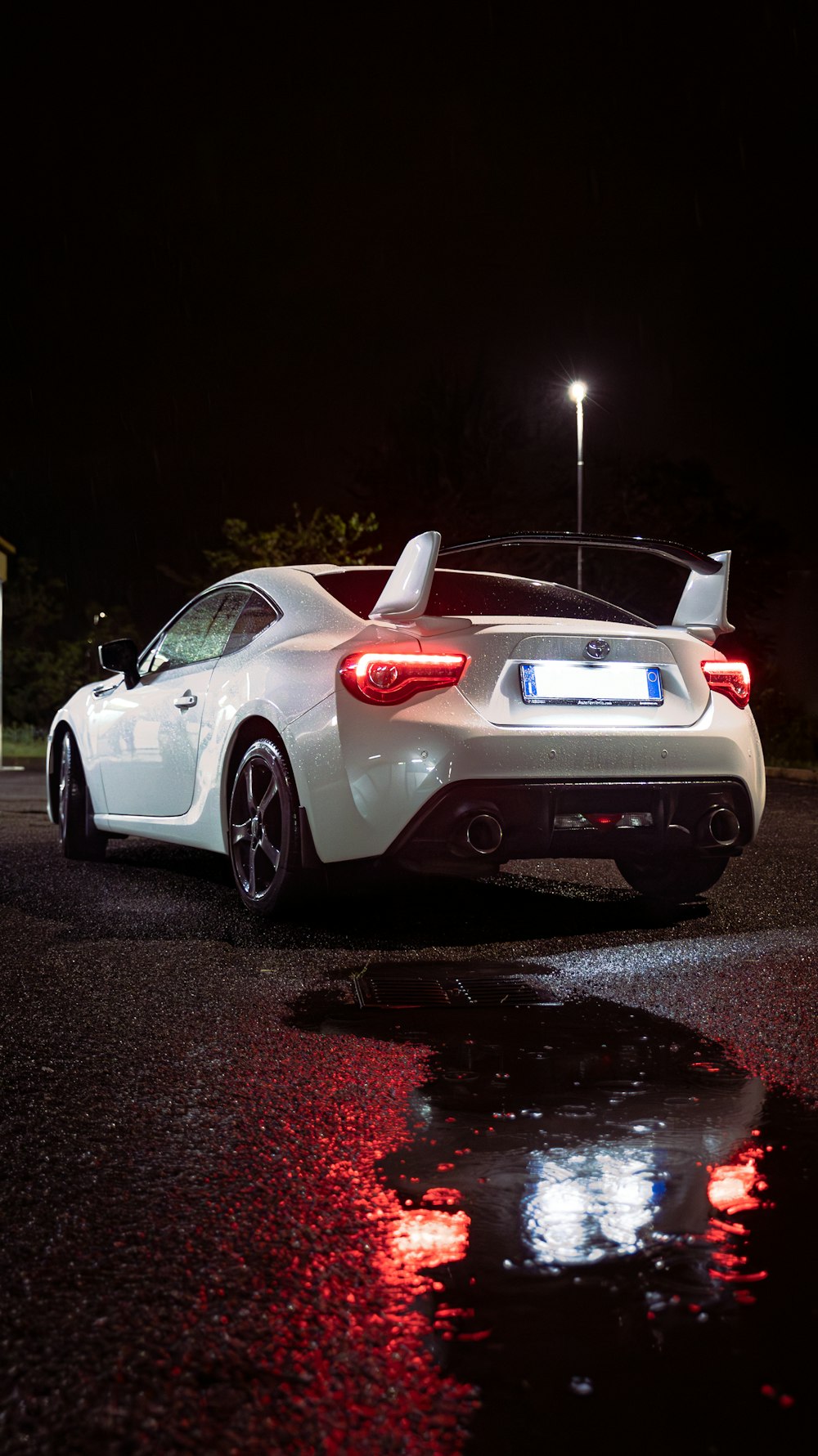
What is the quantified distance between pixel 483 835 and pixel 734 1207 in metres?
2.98

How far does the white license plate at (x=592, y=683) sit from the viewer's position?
603 cm

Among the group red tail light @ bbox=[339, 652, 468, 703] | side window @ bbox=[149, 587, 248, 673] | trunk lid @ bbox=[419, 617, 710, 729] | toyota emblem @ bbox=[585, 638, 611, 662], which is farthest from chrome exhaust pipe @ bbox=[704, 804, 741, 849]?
side window @ bbox=[149, 587, 248, 673]

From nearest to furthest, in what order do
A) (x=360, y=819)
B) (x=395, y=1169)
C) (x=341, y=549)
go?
(x=395, y=1169) < (x=360, y=819) < (x=341, y=549)

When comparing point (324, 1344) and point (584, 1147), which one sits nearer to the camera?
point (324, 1344)

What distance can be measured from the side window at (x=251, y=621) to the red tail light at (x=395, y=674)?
991 mm

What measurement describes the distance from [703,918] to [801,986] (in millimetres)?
1653

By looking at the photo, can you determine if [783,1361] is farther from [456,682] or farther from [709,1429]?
[456,682]

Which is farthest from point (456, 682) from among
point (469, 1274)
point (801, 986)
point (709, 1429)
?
point (709, 1429)

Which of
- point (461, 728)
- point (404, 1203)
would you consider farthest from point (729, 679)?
point (404, 1203)

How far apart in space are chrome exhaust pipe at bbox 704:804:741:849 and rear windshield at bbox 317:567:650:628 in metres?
0.90

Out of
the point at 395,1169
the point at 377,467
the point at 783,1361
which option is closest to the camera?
the point at 783,1361

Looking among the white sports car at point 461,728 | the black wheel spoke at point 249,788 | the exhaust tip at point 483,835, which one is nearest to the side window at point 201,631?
the white sports car at point 461,728

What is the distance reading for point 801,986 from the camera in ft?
16.7

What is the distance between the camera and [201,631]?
778 cm
